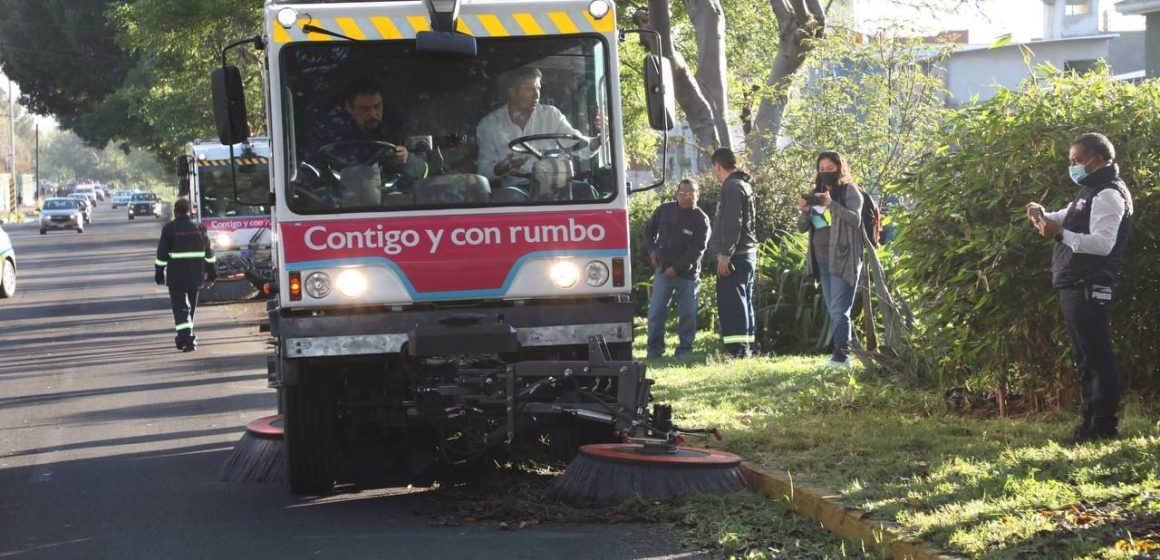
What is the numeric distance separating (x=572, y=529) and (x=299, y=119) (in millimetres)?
2508

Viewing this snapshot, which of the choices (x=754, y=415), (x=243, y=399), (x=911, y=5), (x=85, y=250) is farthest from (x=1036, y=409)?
(x=85, y=250)

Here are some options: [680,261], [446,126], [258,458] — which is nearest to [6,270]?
[680,261]

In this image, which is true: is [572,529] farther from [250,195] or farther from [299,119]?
[250,195]

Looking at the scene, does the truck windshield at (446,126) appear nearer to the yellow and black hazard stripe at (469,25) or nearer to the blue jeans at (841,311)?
the yellow and black hazard stripe at (469,25)

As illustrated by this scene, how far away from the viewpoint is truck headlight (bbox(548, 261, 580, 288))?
7.63 metres

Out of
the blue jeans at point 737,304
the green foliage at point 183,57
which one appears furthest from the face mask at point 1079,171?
the green foliage at point 183,57

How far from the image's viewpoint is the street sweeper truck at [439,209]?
7.44 m

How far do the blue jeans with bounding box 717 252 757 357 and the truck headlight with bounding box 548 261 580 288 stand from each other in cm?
542

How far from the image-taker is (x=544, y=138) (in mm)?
7762

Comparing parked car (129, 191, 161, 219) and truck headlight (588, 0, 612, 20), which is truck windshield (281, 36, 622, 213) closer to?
truck headlight (588, 0, 612, 20)

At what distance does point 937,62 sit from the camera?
50.2 ft

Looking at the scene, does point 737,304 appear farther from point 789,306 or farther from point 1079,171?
point 1079,171

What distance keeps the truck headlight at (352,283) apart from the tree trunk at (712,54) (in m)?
→ 13.2

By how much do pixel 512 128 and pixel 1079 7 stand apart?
5169 cm
